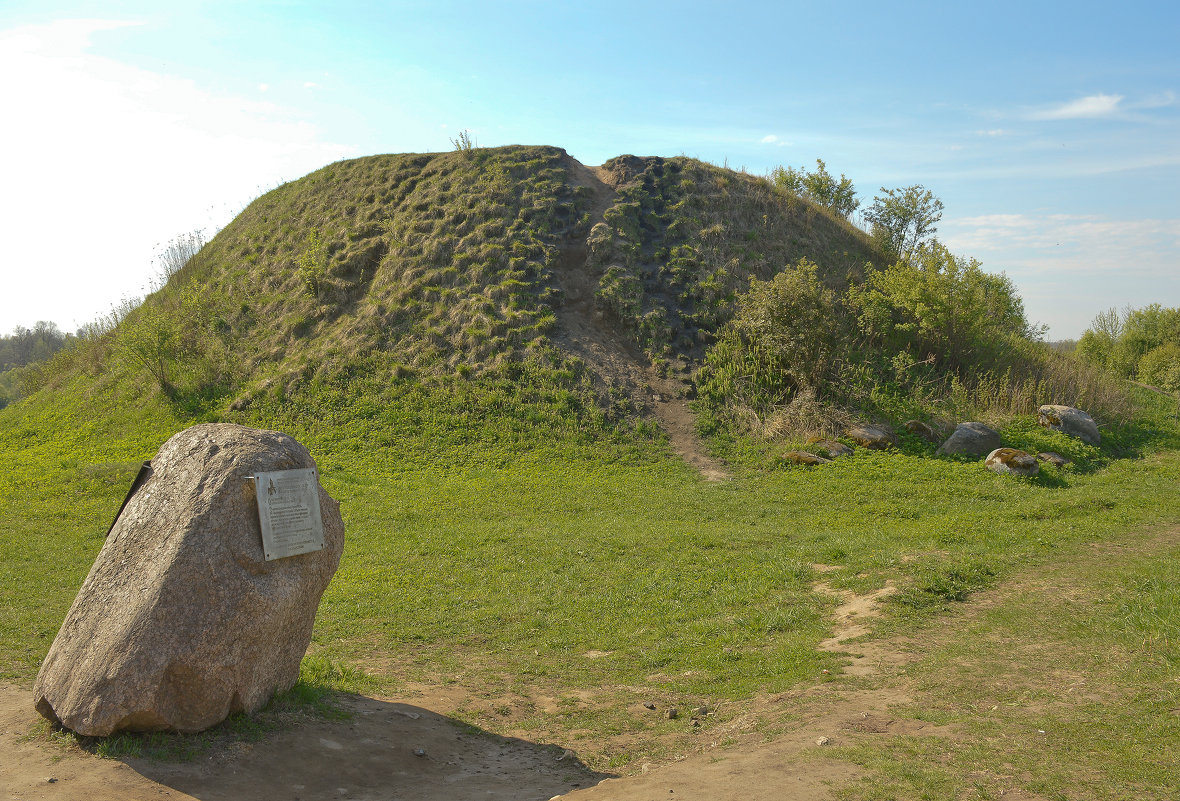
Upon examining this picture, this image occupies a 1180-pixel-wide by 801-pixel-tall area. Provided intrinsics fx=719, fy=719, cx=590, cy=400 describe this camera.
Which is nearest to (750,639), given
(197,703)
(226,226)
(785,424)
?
(197,703)

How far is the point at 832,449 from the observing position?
1711 cm

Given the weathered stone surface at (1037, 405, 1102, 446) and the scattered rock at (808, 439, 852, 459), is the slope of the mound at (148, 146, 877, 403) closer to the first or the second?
the scattered rock at (808, 439, 852, 459)

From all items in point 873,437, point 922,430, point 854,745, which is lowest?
point 854,745

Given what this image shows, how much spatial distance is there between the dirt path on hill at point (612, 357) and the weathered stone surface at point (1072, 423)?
28.5 feet

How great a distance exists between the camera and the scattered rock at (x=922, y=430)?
17922mm

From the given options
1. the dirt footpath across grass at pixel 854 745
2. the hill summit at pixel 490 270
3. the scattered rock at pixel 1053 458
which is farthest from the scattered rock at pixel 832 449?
the dirt footpath across grass at pixel 854 745

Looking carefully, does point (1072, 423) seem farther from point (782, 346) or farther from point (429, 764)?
point (429, 764)

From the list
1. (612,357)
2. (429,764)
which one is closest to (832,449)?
(612,357)

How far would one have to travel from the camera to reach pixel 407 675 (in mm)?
7641

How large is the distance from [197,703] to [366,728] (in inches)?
53.9

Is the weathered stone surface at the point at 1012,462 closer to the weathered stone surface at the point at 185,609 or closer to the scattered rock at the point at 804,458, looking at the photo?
the scattered rock at the point at 804,458

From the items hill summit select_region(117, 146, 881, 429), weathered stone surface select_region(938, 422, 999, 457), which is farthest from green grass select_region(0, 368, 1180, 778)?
hill summit select_region(117, 146, 881, 429)

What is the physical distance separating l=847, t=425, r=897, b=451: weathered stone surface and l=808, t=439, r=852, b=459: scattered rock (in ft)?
1.63

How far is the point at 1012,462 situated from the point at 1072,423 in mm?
4341
